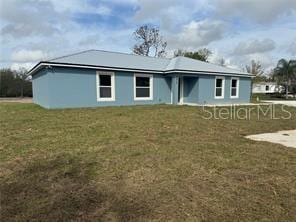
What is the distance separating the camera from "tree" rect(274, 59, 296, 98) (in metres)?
34.7

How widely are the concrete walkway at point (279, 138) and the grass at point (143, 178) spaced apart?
2.11 ft

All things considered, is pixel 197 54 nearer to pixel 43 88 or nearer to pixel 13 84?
pixel 13 84

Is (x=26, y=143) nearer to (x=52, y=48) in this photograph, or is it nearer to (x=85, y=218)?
(x=85, y=218)

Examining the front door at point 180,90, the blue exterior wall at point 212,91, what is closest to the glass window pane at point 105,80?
the front door at point 180,90

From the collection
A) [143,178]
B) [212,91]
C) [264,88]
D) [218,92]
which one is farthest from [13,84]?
[264,88]

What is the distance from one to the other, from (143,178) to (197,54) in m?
39.8

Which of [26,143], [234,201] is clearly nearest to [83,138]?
[26,143]

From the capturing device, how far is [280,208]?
2982 millimetres

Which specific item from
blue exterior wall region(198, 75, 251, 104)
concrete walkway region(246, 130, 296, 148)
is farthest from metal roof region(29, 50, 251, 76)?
concrete walkway region(246, 130, 296, 148)

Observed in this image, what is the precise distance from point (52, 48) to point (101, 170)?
3353cm

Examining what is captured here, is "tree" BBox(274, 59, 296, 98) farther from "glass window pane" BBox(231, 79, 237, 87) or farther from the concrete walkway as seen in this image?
the concrete walkway

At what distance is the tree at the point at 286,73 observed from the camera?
34.7 m

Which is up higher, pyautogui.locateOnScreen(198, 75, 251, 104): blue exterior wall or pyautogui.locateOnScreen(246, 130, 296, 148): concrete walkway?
pyautogui.locateOnScreen(198, 75, 251, 104): blue exterior wall

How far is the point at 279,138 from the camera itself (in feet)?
23.3
